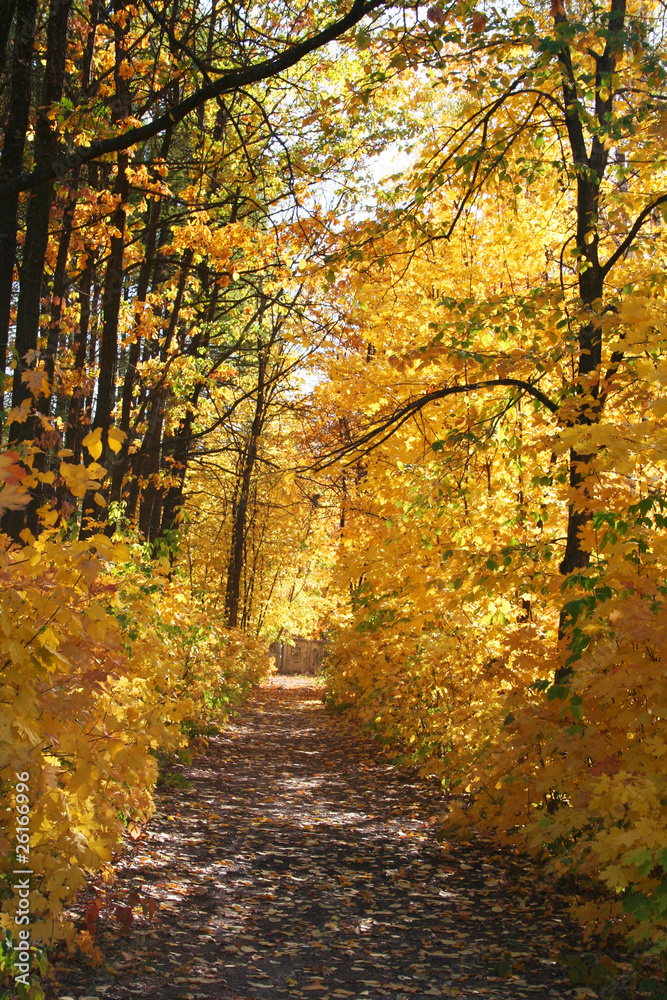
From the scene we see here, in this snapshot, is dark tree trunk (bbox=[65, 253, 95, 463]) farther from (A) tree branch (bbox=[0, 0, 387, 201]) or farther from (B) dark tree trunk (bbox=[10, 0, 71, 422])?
(A) tree branch (bbox=[0, 0, 387, 201])

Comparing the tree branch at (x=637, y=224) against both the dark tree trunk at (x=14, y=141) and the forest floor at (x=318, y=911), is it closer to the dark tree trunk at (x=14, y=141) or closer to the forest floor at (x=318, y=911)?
the dark tree trunk at (x=14, y=141)

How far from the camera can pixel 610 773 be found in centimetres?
352

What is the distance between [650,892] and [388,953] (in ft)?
5.69

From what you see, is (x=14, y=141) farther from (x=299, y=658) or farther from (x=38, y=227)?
(x=299, y=658)

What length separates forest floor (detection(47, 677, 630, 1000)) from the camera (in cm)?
370

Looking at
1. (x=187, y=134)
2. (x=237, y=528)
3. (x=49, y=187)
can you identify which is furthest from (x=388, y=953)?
(x=237, y=528)

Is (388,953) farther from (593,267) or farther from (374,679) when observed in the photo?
(374,679)

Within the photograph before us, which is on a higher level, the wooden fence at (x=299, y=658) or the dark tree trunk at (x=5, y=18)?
the dark tree trunk at (x=5, y=18)

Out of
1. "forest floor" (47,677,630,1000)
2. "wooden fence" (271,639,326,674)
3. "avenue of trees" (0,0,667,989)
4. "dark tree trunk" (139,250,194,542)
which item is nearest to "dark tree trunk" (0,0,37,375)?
"avenue of trees" (0,0,667,989)

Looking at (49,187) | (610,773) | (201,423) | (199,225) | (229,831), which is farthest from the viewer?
(201,423)

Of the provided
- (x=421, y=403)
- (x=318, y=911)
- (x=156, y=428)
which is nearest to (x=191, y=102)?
(x=421, y=403)

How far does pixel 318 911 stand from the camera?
4801 mm

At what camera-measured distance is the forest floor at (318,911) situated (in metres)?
3.70

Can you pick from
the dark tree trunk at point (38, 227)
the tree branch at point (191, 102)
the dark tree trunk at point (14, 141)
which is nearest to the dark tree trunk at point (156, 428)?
the dark tree trunk at point (38, 227)
